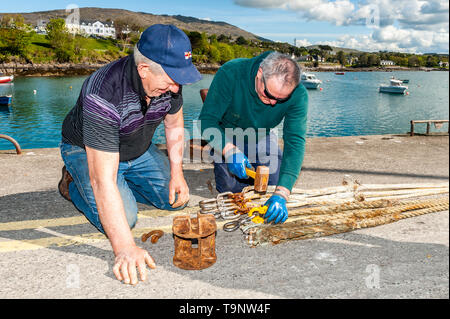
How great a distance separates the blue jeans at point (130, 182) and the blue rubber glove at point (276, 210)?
46.8 inches

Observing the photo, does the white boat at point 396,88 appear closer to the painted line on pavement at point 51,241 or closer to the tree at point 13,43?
the painted line on pavement at point 51,241

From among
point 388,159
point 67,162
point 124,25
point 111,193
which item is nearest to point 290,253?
point 111,193

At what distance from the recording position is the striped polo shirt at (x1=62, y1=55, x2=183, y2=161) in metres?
2.79

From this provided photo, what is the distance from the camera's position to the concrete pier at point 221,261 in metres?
2.66

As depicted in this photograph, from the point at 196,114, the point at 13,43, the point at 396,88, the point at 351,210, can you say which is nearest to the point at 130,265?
the point at 351,210

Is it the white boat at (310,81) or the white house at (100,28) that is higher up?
the white house at (100,28)

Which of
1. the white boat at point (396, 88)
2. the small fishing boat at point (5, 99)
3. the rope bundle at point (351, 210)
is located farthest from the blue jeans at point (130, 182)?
the white boat at point (396, 88)

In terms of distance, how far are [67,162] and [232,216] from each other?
5.74ft

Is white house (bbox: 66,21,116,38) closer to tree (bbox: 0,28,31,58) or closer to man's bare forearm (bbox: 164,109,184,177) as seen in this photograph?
tree (bbox: 0,28,31,58)

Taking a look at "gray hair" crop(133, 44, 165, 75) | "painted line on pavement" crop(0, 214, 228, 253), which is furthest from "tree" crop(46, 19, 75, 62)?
"gray hair" crop(133, 44, 165, 75)

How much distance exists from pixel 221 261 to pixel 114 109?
5.13 ft

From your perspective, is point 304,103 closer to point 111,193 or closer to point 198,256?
point 198,256

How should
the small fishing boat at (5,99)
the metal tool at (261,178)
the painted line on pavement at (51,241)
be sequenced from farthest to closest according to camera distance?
the small fishing boat at (5,99)
the metal tool at (261,178)
the painted line on pavement at (51,241)

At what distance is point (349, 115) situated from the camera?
48125 millimetres
